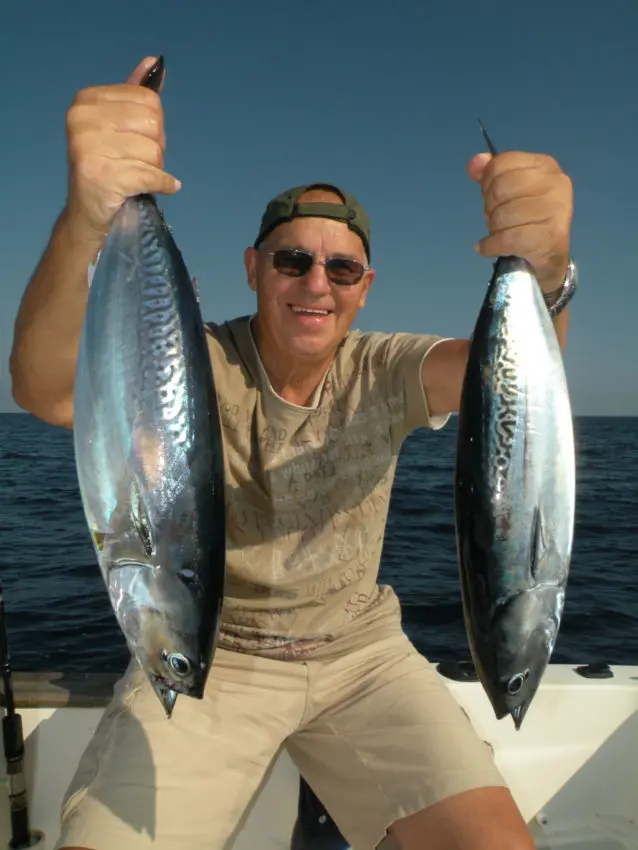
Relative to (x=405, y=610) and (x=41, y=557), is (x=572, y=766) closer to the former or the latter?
(x=405, y=610)

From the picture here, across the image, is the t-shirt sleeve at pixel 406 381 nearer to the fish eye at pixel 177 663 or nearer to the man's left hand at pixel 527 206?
the man's left hand at pixel 527 206

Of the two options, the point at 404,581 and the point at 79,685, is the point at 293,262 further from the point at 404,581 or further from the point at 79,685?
the point at 404,581

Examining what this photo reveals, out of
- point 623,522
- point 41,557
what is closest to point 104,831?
point 41,557

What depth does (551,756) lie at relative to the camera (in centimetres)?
362

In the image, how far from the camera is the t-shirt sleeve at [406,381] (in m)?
3.01

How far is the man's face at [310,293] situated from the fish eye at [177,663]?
143 cm

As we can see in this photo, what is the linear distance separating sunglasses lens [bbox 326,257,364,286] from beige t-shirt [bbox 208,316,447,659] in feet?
1.18

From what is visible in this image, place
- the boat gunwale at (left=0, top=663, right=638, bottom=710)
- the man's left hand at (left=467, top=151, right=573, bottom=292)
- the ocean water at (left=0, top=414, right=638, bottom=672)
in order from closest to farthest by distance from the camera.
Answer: the man's left hand at (left=467, top=151, right=573, bottom=292) → the boat gunwale at (left=0, top=663, right=638, bottom=710) → the ocean water at (left=0, top=414, right=638, bottom=672)

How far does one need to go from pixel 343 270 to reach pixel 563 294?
1.00 m

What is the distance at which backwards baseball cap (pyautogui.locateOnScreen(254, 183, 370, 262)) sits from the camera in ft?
9.86

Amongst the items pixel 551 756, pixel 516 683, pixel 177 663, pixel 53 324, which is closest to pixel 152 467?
pixel 177 663

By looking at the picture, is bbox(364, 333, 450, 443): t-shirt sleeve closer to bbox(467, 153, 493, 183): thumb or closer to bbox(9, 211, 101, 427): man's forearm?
bbox(467, 153, 493, 183): thumb

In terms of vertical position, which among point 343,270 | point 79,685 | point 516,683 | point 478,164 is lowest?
point 79,685

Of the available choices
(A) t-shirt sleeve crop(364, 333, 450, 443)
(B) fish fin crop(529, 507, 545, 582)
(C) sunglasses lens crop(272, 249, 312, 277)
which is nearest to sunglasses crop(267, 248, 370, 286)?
(C) sunglasses lens crop(272, 249, 312, 277)
